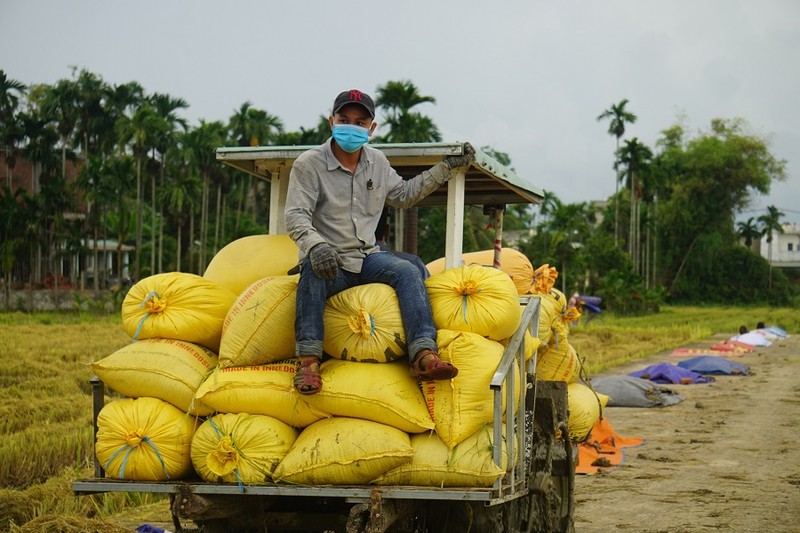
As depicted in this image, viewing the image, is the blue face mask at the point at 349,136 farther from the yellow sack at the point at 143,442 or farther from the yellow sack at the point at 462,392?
the yellow sack at the point at 143,442

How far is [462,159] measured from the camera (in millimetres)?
5176

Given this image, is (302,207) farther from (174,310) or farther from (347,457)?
(347,457)

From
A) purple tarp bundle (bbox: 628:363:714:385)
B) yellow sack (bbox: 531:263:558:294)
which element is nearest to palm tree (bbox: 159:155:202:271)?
purple tarp bundle (bbox: 628:363:714:385)

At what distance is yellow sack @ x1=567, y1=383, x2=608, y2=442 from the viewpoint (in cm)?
794

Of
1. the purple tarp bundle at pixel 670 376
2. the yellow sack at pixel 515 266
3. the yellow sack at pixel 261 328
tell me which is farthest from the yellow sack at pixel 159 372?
the purple tarp bundle at pixel 670 376

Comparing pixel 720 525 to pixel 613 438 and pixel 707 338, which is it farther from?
pixel 707 338

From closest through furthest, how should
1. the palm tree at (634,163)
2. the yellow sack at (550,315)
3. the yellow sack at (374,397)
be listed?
the yellow sack at (374,397)
the yellow sack at (550,315)
the palm tree at (634,163)

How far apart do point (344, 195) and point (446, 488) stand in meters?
1.58

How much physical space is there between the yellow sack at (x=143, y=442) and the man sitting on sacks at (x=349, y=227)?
0.67 meters

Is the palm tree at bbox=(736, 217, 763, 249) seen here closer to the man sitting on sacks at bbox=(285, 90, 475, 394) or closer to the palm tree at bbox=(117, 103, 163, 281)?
the palm tree at bbox=(117, 103, 163, 281)

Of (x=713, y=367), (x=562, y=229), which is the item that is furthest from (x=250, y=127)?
(x=713, y=367)

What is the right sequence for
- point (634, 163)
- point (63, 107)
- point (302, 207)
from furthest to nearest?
1. point (634, 163)
2. point (63, 107)
3. point (302, 207)

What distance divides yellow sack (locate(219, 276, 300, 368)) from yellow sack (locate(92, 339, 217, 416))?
18cm

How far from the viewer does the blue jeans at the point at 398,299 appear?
4.47 m
